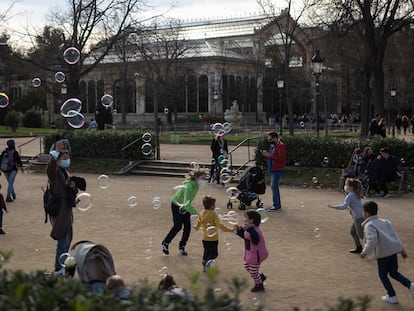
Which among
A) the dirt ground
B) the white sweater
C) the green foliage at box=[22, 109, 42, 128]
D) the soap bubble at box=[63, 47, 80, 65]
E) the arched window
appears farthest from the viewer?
the arched window

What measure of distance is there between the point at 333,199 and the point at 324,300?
9.40 metres

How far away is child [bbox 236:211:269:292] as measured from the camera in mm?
8000

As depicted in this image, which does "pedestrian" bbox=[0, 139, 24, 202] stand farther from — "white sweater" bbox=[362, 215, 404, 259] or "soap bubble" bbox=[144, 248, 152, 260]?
"white sweater" bbox=[362, 215, 404, 259]

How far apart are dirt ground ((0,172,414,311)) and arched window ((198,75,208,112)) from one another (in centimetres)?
5131

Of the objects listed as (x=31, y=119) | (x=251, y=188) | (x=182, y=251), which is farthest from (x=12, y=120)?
(x=182, y=251)

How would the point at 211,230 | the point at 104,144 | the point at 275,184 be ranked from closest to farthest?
the point at 211,230 → the point at 275,184 → the point at 104,144

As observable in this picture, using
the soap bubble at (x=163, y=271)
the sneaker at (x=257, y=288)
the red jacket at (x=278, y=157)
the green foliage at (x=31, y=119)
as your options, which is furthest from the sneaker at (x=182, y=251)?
the green foliage at (x=31, y=119)

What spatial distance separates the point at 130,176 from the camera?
23156mm

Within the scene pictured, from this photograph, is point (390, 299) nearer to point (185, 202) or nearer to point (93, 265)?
point (185, 202)

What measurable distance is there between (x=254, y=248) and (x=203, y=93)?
2424 inches

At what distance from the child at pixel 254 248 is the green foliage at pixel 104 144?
17185 millimetres

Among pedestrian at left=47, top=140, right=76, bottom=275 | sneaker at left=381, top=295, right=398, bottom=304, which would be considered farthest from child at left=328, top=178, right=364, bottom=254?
pedestrian at left=47, top=140, right=76, bottom=275

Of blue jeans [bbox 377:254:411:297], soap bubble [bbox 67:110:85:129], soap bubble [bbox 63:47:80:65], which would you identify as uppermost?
soap bubble [bbox 63:47:80:65]

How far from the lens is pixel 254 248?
8023 millimetres
